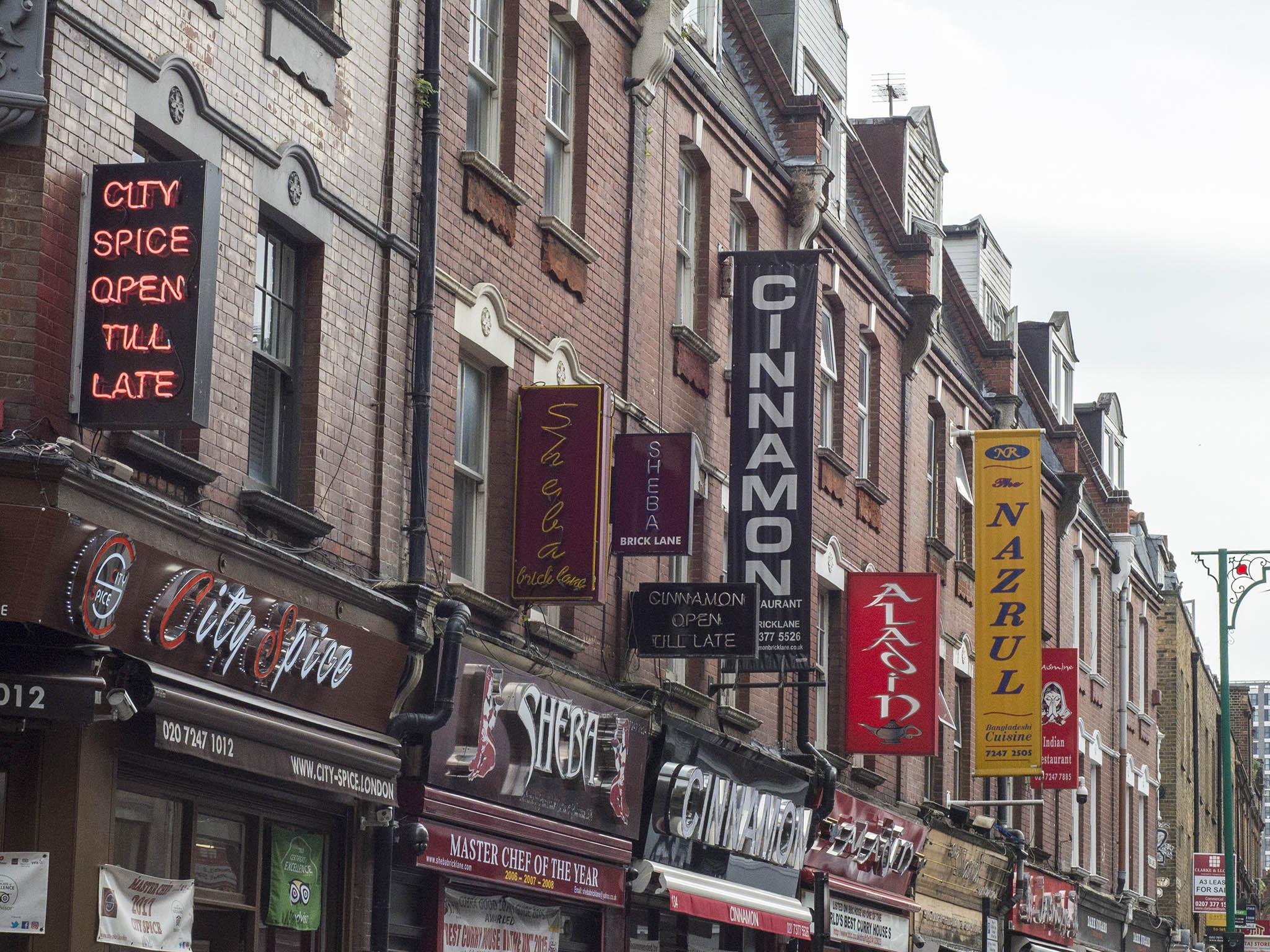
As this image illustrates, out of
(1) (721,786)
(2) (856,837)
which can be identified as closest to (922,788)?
(2) (856,837)

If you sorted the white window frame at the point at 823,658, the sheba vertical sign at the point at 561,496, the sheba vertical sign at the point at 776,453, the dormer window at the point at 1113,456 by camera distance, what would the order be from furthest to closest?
1. the dormer window at the point at 1113,456
2. the white window frame at the point at 823,658
3. the sheba vertical sign at the point at 776,453
4. the sheba vertical sign at the point at 561,496

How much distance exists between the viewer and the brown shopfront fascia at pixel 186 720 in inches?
398

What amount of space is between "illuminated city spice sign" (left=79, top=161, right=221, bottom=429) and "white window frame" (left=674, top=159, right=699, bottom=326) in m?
10.3

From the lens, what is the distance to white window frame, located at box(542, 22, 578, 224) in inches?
696

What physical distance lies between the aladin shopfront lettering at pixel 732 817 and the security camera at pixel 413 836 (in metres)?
5.10

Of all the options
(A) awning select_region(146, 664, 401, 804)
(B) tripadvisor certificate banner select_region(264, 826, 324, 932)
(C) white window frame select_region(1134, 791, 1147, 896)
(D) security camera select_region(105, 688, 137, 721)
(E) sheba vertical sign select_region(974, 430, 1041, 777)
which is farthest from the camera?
(C) white window frame select_region(1134, 791, 1147, 896)

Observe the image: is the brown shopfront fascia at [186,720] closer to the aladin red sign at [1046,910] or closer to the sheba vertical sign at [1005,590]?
the sheba vertical sign at [1005,590]

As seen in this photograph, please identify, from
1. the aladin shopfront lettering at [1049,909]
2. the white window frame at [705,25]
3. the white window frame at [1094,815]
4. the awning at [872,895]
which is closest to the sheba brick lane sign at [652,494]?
the white window frame at [705,25]

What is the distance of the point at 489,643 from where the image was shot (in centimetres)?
1508

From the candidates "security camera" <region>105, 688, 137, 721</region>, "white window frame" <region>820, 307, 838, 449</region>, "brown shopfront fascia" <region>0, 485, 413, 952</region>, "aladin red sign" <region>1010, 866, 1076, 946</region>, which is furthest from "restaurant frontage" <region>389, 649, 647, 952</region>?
"aladin red sign" <region>1010, 866, 1076, 946</region>

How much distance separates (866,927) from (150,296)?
1664 centimetres

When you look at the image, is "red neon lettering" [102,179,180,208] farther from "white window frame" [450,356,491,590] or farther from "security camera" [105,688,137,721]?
"white window frame" [450,356,491,590]

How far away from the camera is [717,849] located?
2009cm

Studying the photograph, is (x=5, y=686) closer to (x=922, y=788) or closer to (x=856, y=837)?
(x=856, y=837)
